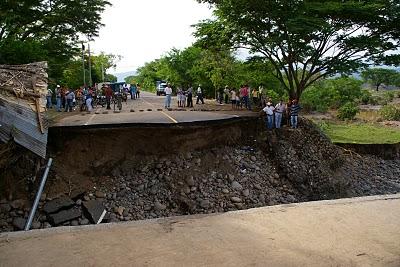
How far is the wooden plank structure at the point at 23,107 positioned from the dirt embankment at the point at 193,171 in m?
3.00

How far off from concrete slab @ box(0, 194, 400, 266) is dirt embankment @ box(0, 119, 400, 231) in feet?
24.6

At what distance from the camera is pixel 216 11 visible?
20062mm

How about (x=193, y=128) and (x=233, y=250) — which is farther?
(x=193, y=128)

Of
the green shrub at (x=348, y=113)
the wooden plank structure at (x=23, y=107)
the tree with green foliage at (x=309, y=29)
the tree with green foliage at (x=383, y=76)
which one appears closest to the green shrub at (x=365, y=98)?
the tree with green foliage at (x=383, y=76)

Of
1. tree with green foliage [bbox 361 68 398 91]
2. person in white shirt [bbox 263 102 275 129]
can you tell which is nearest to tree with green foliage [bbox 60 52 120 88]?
person in white shirt [bbox 263 102 275 129]

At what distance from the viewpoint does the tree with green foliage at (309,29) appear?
674 inches

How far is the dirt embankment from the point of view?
1355 cm

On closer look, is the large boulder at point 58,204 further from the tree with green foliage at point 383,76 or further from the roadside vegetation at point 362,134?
the tree with green foliage at point 383,76

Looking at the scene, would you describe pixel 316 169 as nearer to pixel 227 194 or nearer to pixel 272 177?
pixel 272 177

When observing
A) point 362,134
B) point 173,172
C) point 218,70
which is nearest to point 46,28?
point 218,70

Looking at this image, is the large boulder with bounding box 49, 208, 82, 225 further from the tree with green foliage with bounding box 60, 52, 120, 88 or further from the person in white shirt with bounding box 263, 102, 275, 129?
the tree with green foliage with bounding box 60, 52, 120, 88

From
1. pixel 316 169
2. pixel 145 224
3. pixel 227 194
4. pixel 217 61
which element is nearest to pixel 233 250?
pixel 145 224

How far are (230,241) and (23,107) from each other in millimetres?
7905

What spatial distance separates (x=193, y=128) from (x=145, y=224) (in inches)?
422
